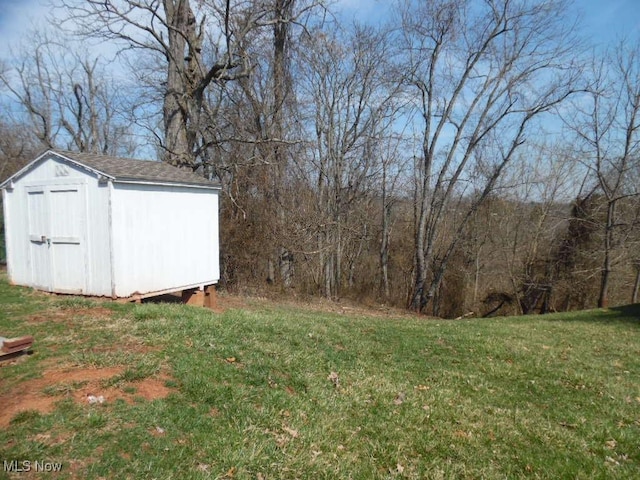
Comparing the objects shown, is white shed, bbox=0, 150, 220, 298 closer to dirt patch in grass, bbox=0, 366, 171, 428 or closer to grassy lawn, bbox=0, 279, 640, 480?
grassy lawn, bbox=0, 279, 640, 480

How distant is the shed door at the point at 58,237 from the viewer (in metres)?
7.20

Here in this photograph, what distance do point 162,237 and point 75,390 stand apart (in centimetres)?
464

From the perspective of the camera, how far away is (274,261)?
15.8 m

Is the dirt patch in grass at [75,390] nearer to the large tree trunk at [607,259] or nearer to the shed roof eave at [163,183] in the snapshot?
the shed roof eave at [163,183]

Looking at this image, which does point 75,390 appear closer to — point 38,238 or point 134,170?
point 134,170

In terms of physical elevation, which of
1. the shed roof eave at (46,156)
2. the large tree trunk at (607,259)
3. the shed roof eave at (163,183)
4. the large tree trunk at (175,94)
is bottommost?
the large tree trunk at (607,259)

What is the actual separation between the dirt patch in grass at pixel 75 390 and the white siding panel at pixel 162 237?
3476 millimetres

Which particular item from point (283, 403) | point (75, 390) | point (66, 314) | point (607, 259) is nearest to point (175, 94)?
point (66, 314)

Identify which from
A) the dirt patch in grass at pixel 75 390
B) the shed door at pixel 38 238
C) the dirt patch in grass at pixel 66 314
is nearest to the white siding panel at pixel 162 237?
the dirt patch in grass at pixel 66 314

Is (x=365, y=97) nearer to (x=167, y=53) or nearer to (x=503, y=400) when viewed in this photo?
(x=167, y=53)

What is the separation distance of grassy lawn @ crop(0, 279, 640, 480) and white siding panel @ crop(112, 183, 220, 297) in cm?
102

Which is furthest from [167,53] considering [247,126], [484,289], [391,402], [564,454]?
[484,289]

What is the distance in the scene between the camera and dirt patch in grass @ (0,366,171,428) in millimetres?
3189

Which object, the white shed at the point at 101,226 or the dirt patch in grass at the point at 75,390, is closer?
the dirt patch in grass at the point at 75,390
